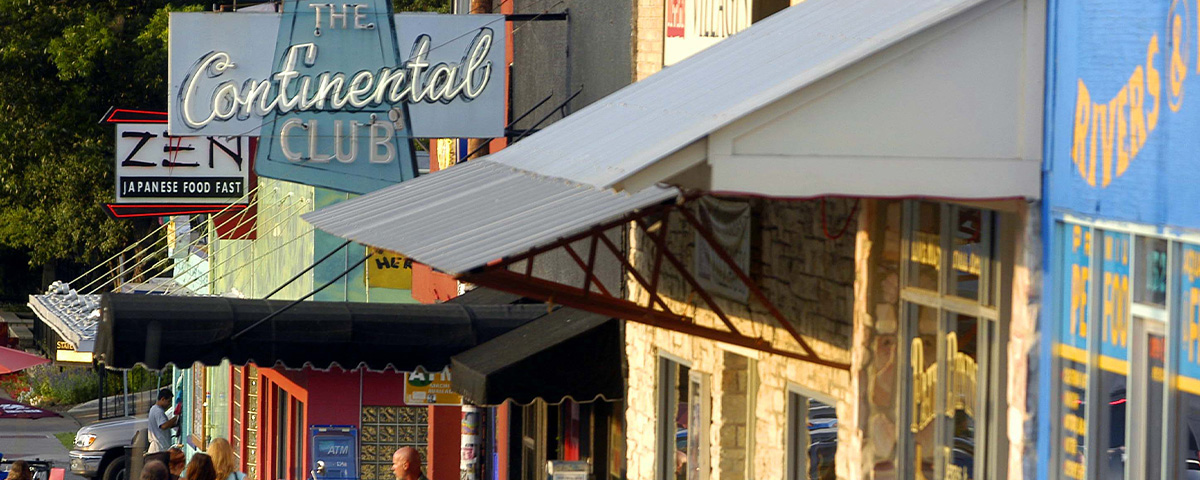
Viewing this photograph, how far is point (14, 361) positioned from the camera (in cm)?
1659

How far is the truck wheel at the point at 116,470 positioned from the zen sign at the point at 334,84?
12659 mm

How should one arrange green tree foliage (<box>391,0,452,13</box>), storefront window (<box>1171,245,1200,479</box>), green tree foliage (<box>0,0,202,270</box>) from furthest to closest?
green tree foliage (<box>391,0,452,13</box>)
green tree foliage (<box>0,0,202,270</box>)
storefront window (<box>1171,245,1200,479</box>)

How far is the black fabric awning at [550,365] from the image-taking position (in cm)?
1178

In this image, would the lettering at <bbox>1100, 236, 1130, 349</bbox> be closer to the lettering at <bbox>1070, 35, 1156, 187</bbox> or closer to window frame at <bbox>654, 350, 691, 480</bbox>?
the lettering at <bbox>1070, 35, 1156, 187</bbox>

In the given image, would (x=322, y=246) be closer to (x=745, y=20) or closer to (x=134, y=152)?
(x=134, y=152)

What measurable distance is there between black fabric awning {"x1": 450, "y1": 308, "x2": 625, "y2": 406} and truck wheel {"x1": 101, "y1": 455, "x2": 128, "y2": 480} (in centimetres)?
1397

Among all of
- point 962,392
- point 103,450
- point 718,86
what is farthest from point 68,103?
point 962,392

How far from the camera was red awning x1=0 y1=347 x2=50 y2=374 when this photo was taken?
16406 millimetres

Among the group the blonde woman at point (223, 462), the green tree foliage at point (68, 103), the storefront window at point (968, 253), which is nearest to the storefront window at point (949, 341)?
the storefront window at point (968, 253)

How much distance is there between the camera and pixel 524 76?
16375 millimetres

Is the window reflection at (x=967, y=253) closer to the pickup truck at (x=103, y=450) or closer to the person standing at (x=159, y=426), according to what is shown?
the person standing at (x=159, y=426)

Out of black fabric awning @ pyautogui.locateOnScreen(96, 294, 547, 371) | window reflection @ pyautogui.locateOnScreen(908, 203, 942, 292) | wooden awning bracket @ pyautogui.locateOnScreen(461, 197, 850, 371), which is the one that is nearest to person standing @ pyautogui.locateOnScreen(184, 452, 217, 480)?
black fabric awning @ pyautogui.locateOnScreen(96, 294, 547, 371)

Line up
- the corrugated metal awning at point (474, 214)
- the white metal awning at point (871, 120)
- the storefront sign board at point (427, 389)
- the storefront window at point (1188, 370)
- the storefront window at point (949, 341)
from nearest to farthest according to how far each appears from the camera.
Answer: the storefront window at point (1188, 370), the white metal awning at point (871, 120), the storefront window at point (949, 341), the corrugated metal awning at point (474, 214), the storefront sign board at point (427, 389)

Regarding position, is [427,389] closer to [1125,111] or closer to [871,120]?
[871,120]
